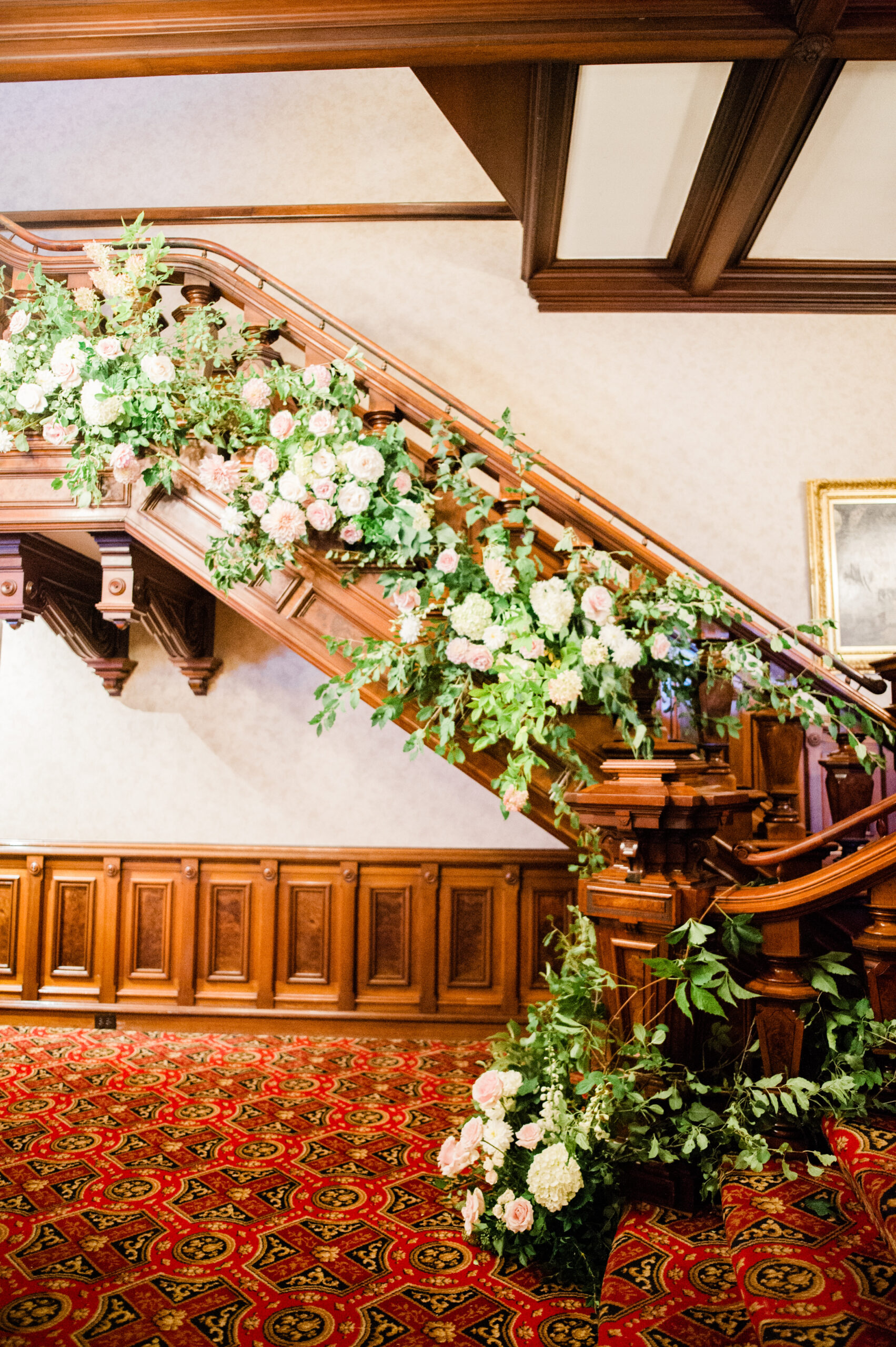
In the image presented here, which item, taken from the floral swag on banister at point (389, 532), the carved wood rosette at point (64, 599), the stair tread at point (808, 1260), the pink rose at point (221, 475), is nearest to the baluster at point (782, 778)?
the floral swag on banister at point (389, 532)

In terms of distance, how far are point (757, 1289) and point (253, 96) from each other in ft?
19.9

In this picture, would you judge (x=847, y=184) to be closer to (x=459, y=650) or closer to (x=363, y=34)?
(x=363, y=34)

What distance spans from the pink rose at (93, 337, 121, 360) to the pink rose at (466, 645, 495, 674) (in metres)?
1.76

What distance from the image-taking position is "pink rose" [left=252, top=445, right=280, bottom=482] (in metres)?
2.86

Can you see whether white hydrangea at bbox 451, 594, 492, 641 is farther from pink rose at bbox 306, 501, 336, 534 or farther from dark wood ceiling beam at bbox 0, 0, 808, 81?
dark wood ceiling beam at bbox 0, 0, 808, 81

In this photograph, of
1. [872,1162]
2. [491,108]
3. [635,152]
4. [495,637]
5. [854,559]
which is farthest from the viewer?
[854,559]

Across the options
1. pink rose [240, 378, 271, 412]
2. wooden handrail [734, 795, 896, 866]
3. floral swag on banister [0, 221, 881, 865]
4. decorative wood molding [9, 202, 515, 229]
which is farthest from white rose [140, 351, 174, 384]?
wooden handrail [734, 795, 896, 866]

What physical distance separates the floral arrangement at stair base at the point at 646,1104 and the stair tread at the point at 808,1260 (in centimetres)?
7

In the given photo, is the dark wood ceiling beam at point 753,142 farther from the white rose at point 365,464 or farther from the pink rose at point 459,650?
the pink rose at point 459,650

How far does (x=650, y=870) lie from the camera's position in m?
2.09

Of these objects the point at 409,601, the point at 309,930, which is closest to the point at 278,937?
the point at 309,930

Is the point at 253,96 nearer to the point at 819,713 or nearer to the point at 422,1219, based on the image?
the point at 819,713

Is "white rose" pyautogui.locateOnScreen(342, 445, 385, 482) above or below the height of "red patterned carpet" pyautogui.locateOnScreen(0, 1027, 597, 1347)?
above

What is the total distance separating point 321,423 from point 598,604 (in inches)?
45.6
